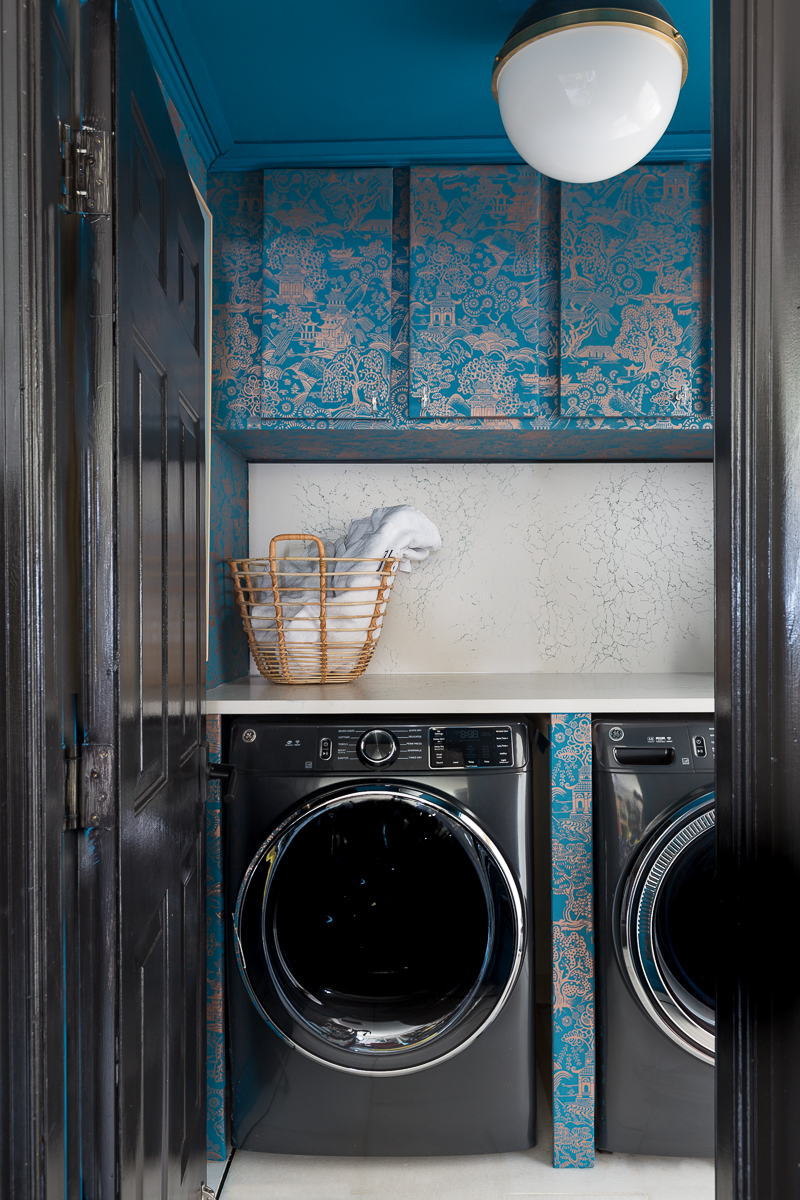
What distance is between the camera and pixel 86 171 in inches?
29.4

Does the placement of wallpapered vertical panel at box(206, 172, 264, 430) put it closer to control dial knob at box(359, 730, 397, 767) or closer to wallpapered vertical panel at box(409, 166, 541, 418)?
wallpapered vertical panel at box(409, 166, 541, 418)

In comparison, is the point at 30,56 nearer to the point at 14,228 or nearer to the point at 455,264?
the point at 14,228

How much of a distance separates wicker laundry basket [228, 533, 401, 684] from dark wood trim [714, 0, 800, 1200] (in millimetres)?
1247

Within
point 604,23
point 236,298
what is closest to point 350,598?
point 236,298

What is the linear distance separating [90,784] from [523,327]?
1.50 meters

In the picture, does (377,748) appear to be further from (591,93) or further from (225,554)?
(591,93)

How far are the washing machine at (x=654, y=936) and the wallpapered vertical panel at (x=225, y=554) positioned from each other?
3.11ft

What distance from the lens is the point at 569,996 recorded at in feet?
5.12

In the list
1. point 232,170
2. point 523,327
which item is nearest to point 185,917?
point 523,327

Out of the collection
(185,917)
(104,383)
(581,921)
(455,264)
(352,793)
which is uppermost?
(455,264)

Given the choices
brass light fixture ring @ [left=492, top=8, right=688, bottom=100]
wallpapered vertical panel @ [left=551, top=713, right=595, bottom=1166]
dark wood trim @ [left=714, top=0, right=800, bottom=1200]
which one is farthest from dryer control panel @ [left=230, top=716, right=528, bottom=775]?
brass light fixture ring @ [left=492, top=8, right=688, bottom=100]

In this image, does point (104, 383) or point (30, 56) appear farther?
point (104, 383)

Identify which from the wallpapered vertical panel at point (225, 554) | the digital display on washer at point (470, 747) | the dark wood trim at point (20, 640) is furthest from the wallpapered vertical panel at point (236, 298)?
the dark wood trim at point (20, 640)

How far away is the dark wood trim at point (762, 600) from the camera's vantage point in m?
0.50
